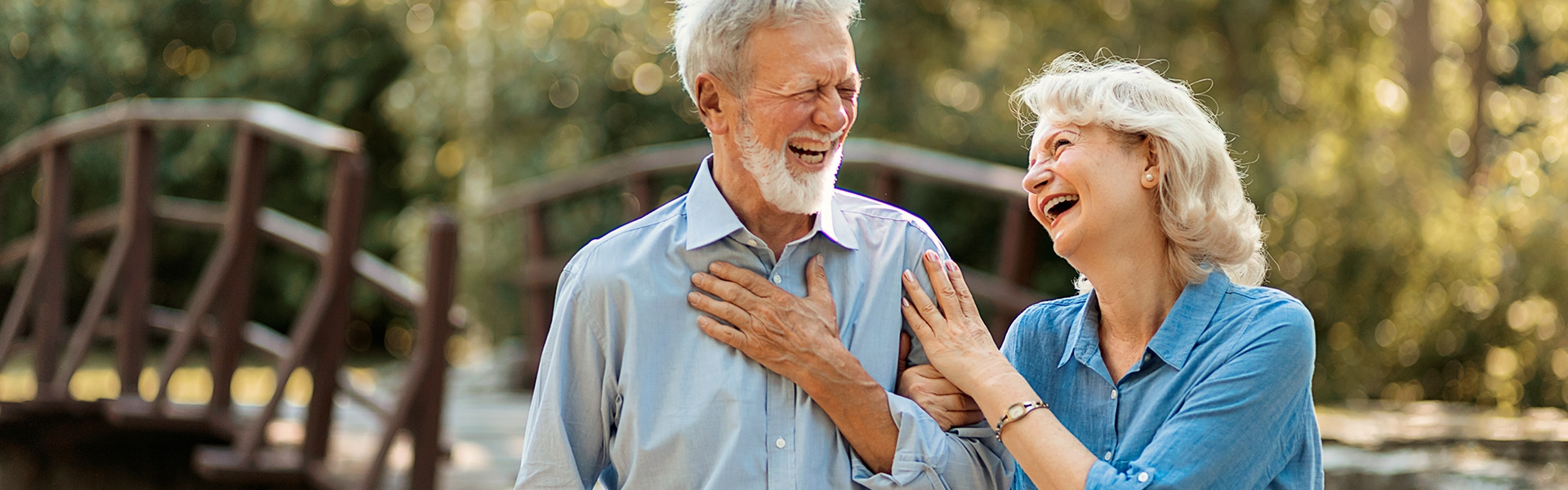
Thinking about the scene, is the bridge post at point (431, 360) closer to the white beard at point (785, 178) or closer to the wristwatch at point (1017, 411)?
the white beard at point (785, 178)

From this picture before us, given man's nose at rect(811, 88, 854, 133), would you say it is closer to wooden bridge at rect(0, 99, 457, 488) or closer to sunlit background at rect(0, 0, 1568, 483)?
wooden bridge at rect(0, 99, 457, 488)

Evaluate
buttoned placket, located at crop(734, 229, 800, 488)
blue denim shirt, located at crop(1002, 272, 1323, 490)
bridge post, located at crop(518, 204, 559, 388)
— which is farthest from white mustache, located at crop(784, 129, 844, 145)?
bridge post, located at crop(518, 204, 559, 388)

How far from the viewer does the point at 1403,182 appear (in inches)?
281

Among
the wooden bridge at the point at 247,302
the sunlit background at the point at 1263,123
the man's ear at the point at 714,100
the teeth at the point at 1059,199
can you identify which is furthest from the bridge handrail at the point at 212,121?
the teeth at the point at 1059,199

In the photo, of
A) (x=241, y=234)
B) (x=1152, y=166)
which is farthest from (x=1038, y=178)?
(x=241, y=234)

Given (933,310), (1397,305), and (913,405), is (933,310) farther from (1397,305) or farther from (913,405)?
(1397,305)

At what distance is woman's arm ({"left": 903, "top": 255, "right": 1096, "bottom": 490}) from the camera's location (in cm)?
186

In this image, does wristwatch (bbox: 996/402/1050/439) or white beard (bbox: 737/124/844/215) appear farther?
white beard (bbox: 737/124/844/215)

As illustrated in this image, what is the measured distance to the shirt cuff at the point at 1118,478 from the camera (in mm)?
1792

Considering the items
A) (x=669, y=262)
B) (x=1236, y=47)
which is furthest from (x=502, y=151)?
(x=669, y=262)

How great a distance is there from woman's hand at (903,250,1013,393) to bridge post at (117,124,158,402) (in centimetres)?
403

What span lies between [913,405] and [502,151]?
279 inches

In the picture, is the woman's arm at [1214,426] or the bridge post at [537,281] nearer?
the woman's arm at [1214,426]

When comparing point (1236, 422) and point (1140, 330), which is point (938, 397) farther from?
point (1236, 422)
